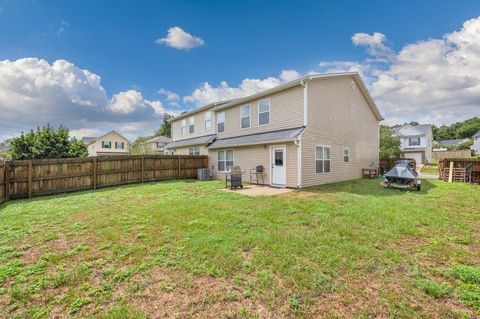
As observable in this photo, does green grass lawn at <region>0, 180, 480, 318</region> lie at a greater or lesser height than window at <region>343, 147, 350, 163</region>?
lesser

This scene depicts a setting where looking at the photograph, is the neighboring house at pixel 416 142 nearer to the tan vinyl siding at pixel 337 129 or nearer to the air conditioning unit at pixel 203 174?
the tan vinyl siding at pixel 337 129

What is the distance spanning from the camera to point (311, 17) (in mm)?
11875

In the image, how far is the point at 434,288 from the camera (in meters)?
2.66

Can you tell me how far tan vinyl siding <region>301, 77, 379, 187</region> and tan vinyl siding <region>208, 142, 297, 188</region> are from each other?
19.5 inches

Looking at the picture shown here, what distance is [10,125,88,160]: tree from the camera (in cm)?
1363

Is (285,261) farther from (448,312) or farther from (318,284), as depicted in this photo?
(448,312)

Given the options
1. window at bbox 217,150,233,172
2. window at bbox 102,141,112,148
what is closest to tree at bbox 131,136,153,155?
window at bbox 102,141,112,148

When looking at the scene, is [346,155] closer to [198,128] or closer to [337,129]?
[337,129]

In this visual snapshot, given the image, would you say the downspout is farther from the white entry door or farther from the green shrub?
the green shrub

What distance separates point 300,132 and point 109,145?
149 ft

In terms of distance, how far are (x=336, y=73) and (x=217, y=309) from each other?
41.9 feet

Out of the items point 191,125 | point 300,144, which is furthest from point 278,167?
point 191,125

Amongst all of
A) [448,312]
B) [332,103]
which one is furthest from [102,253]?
[332,103]

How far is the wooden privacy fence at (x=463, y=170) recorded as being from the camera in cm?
1195
